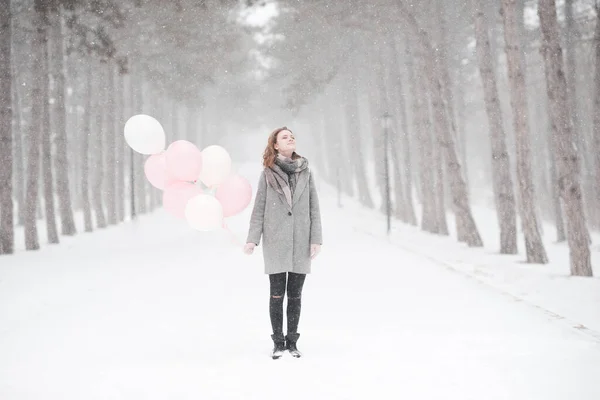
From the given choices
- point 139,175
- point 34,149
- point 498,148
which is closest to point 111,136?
point 139,175

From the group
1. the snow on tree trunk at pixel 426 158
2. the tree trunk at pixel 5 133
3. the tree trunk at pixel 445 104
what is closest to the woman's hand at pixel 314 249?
the tree trunk at pixel 445 104

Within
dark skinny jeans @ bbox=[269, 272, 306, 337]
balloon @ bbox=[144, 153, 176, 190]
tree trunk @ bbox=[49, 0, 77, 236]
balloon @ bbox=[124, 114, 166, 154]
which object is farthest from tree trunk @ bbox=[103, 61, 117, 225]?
dark skinny jeans @ bbox=[269, 272, 306, 337]

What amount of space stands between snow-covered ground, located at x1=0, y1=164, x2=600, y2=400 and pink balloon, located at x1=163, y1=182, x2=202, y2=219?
4.65 feet

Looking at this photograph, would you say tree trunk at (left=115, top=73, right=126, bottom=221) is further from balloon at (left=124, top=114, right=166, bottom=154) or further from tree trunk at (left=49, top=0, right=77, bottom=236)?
balloon at (left=124, top=114, right=166, bottom=154)

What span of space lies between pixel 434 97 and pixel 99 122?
14.5 meters

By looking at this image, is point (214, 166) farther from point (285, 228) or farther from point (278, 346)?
point (278, 346)

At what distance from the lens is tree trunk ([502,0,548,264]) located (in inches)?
439

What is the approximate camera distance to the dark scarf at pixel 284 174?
16.7 feet

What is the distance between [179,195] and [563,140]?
6653mm

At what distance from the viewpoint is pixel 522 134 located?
11.5 m

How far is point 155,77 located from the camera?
69.3 ft

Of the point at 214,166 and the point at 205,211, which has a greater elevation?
the point at 214,166

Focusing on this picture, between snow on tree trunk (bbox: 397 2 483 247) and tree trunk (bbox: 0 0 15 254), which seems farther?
snow on tree trunk (bbox: 397 2 483 247)

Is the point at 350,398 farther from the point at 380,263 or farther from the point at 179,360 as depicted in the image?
the point at 380,263
